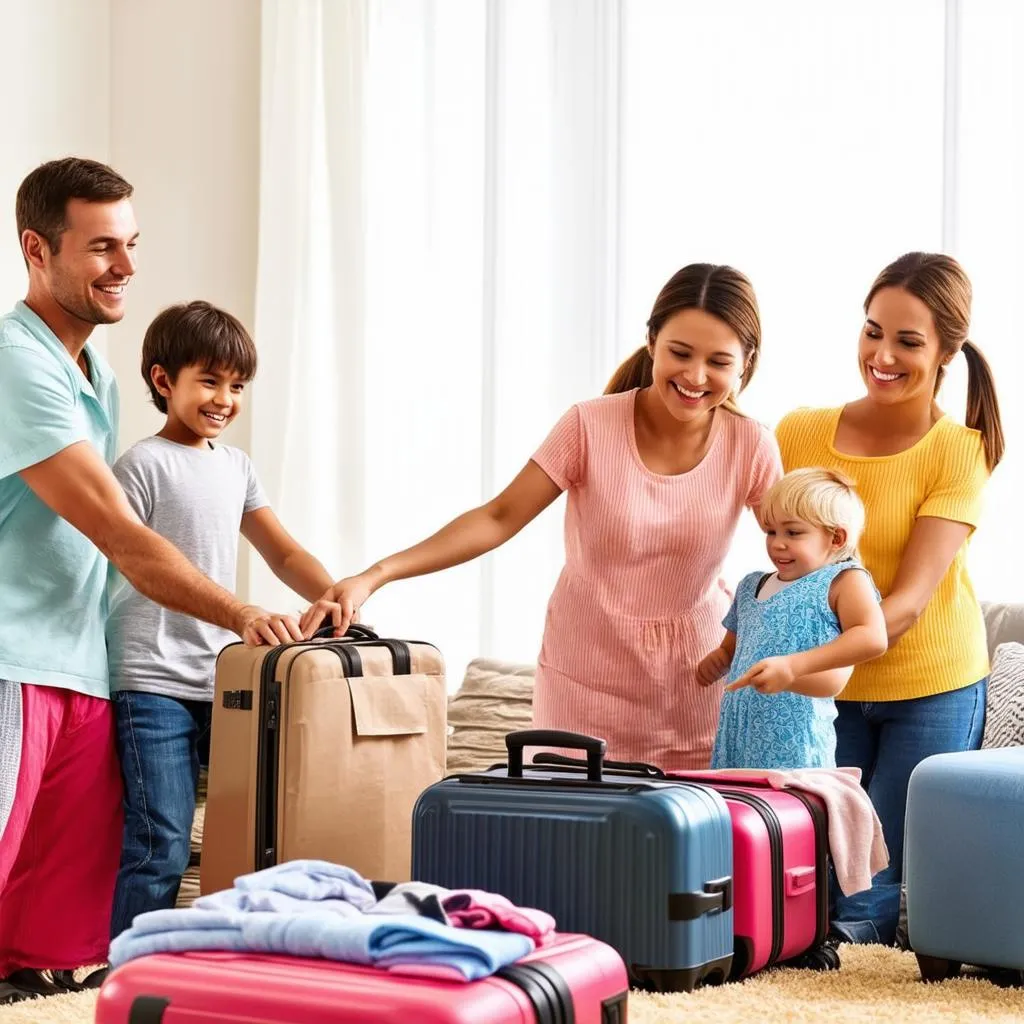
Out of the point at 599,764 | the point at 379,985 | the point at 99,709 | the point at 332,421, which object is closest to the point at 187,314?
the point at 99,709

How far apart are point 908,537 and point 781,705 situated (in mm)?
455

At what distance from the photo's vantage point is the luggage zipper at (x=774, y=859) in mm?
1975

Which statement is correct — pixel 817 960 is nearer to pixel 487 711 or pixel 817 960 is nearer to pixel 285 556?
pixel 285 556

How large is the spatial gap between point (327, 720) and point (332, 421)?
2.45 metres

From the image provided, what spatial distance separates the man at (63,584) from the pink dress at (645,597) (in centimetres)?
46

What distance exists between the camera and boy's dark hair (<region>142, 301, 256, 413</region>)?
238 centimetres

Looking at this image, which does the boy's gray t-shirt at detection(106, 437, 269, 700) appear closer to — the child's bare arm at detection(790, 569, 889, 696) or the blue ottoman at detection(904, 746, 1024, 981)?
the child's bare arm at detection(790, 569, 889, 696)

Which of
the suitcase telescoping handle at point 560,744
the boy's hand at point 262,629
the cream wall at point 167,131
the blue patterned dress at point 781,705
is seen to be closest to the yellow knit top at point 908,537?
the blue patterned dress at point 781,705

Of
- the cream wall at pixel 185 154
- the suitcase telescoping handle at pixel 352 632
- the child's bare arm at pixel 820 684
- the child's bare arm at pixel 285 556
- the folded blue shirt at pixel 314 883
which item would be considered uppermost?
the cream wall at pixel 185 154

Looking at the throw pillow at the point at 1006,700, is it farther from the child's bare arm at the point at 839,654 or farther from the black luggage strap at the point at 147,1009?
the black luggage strap at the point at 147,1009

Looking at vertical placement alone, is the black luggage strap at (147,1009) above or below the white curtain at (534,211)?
below

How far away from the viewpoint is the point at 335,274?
4.47 metres

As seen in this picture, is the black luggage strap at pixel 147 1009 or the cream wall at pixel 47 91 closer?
the black luggage strap at pixel 147 1009

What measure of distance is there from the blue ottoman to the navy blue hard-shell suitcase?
1.33ft
